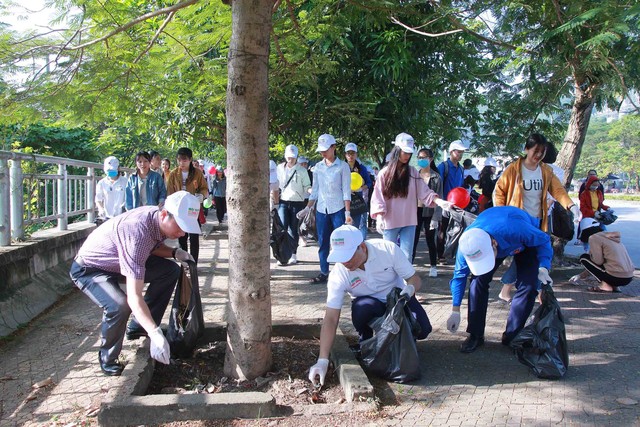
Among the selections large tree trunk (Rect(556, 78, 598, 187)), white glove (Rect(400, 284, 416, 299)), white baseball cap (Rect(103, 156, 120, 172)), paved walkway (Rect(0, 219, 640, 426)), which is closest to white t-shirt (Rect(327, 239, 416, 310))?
white glove (Rect(400, 284, 416, 299))

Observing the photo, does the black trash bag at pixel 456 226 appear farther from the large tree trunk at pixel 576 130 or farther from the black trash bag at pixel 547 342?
the large tree trunk at pixel 576 130

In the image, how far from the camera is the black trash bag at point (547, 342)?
394 cm

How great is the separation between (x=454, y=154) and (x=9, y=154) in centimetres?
567

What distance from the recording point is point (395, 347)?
3830 millimetres

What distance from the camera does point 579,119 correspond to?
8.84 metres

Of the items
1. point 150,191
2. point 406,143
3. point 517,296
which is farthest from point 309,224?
point 517,296

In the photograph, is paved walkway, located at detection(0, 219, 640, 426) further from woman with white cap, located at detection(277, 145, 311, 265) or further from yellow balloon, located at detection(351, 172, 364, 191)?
woman with white cap, located at detection(277, 145, 311, 265)

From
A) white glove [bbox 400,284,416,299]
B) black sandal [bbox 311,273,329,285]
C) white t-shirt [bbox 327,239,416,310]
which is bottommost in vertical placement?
black sandal [bbox 311,273,329,285]

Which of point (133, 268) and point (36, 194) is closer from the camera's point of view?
point (133, 268)

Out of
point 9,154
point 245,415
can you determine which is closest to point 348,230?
point 245,415

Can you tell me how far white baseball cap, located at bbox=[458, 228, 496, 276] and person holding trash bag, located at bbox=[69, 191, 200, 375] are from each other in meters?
2.02

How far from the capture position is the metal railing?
18.6 feet

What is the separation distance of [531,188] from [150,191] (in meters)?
4.65

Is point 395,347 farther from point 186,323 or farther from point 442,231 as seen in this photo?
point 442,231
